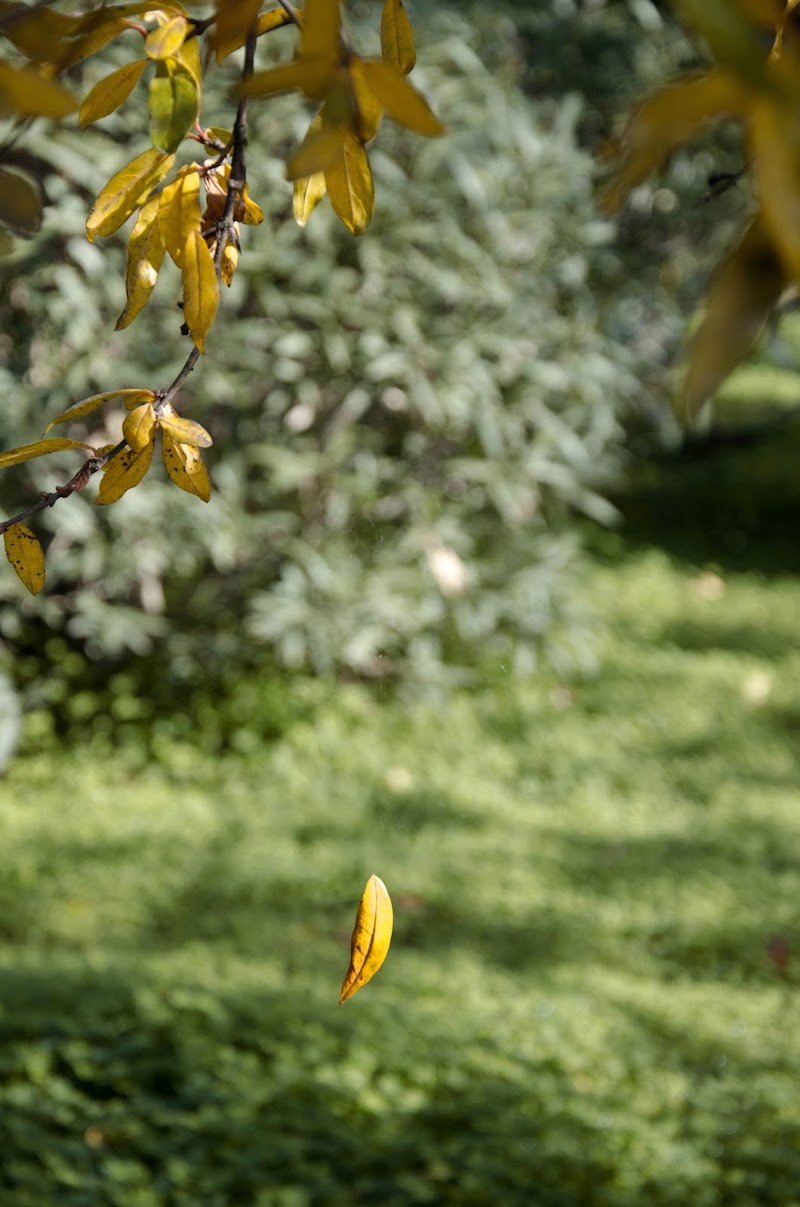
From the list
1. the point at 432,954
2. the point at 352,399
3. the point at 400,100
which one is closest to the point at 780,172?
the point at 400,100

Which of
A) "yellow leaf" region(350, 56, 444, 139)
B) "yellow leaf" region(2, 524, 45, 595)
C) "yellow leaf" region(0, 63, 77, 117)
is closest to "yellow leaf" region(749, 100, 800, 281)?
"yellow leaf" region(350, 56, 444, 139)

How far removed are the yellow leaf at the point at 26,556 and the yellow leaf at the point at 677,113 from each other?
23.0 inches

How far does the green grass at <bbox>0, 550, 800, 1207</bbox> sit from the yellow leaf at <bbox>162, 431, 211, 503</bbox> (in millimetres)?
1750

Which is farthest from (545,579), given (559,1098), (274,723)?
(559,1098)

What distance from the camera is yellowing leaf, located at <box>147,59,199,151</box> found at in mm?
771

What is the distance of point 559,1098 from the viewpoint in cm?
269

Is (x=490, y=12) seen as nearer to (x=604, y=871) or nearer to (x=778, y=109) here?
(x=604, y=871)

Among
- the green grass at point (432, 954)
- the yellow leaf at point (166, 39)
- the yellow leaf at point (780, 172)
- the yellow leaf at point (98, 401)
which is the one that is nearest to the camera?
the yellow leaf at point (780, 172)

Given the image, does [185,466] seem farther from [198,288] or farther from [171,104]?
[171,104]

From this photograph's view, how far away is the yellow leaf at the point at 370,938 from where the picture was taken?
2.88 feet

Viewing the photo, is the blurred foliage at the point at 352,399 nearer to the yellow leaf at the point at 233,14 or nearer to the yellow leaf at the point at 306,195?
the yellow leaf at the point at 306,195

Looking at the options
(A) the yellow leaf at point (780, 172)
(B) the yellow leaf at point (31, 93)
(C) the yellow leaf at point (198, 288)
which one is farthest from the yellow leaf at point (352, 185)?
(A) the yellow leaf at point (780, 172)

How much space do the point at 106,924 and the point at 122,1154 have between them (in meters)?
1.23

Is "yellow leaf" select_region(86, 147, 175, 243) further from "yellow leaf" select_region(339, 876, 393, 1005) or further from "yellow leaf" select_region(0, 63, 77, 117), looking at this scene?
"yellow leaf" select_region(339, 876, 393, 1005)
